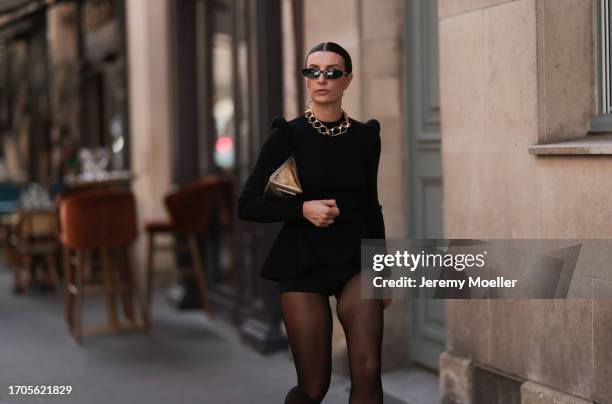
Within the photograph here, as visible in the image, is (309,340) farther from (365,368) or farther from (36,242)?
(36,242)

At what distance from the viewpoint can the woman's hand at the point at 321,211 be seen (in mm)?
3625

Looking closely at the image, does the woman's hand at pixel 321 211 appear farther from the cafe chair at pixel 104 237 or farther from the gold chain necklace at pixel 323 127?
the cafe chair at pixel 104 237

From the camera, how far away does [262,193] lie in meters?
3.81

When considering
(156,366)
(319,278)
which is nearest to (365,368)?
(319,278)

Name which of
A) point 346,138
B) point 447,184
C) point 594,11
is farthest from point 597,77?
point 346,138

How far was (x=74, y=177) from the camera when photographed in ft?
36.5

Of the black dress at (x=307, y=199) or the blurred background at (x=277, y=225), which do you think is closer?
the black dress at (x=307, y=199)

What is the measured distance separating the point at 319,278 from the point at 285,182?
15.2 inches

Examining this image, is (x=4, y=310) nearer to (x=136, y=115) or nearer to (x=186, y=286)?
(x=186, y=286)

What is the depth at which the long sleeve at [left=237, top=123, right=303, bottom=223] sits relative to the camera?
3.71m

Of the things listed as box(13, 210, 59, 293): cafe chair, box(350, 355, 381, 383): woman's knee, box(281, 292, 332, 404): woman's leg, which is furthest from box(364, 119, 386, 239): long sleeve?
box(13, 210, 59, 293): cafe chair

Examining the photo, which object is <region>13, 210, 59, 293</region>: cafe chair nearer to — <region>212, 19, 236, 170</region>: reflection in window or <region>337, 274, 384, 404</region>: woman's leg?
<region>212, 19, 236, 170</region>: reflection in window

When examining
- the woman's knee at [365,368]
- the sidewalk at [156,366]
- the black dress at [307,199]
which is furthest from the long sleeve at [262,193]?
the sidewalk at [156,366]

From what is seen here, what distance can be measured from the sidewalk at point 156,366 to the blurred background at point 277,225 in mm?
27
